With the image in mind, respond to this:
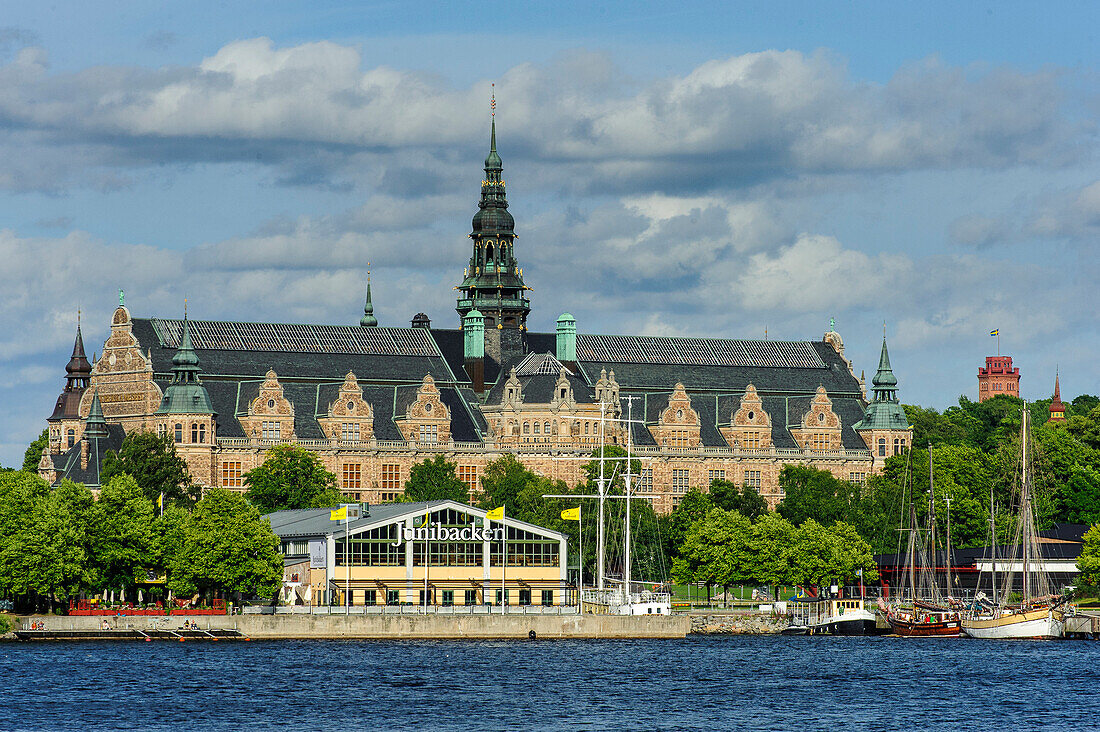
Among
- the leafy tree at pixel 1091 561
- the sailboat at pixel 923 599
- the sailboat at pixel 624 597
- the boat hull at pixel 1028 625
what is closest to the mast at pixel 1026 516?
the boat hull at pixel 1028 625

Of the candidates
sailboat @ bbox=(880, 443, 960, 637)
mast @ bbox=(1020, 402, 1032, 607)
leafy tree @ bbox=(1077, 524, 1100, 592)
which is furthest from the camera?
leafy tree @ bbox=(1077, 524, 1100, 592)

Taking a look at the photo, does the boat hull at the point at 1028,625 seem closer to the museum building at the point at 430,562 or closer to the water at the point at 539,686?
the water at the point at 539,686

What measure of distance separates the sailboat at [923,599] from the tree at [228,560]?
41.7 metres

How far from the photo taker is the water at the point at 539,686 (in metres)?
119

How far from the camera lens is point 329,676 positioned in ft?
438

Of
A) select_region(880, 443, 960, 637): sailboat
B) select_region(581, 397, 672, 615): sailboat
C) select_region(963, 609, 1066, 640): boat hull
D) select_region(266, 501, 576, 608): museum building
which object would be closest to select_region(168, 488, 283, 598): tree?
select_region(266, 501, 576, 608): museum building

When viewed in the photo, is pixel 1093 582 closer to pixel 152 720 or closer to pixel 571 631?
pixel 571 631

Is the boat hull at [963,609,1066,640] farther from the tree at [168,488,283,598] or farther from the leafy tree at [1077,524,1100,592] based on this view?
the tree at [168,488,283,598]

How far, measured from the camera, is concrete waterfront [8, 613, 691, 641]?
491ft

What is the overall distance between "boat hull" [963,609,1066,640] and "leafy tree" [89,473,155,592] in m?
52.4

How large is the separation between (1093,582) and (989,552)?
17591mm

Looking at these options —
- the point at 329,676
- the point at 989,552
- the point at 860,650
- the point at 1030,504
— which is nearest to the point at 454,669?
the point at 329,676

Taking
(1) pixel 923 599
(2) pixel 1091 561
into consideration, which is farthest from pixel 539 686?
(1) pixel 923 599

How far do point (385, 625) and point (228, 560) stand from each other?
427 inches
